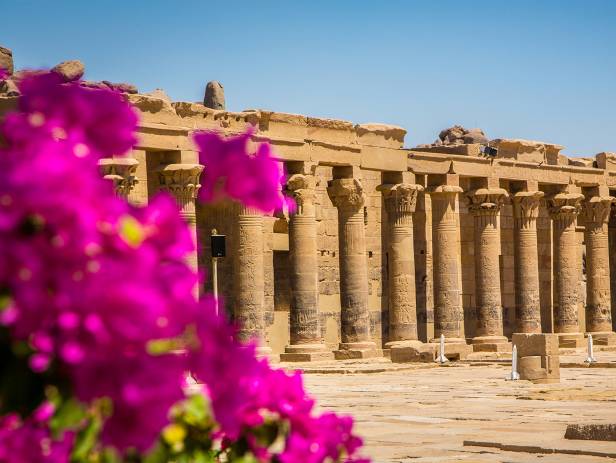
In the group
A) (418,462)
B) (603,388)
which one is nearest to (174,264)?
(418,462)

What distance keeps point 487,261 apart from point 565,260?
163 inches

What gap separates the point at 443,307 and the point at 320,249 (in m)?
3.56

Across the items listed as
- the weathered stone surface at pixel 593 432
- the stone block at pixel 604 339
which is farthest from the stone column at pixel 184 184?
the stone block at pixel 604 339

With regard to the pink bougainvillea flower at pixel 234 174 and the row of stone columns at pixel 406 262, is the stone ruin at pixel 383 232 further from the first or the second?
the pink bougainvillea flower at pixel 234 174

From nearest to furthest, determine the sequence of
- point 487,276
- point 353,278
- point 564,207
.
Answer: point 353,278 < point 487,276 < point 564,207

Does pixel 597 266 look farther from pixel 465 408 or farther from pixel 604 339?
pixel 465 408

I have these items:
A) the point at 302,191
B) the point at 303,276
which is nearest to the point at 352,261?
the point at 303,276

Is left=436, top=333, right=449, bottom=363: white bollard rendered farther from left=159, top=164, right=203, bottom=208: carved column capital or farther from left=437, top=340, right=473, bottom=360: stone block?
left=159, top=164, right=203, bottom=208: carved column capital

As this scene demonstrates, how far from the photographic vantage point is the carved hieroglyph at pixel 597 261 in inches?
1502

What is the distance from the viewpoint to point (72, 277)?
2.34m

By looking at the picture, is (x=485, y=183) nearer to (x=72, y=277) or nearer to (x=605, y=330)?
(x=605, y=330)

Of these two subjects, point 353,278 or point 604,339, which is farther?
point 604,339

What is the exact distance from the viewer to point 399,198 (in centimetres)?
3131

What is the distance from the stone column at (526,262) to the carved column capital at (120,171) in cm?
1454
